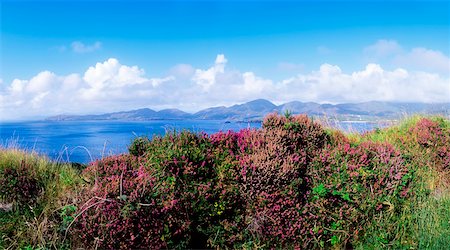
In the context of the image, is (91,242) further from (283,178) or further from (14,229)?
(283,178)

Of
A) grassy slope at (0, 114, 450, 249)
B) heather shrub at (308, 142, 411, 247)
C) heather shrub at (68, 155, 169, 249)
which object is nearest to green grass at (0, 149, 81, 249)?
grassy slope at (0, 114, 450, 249)

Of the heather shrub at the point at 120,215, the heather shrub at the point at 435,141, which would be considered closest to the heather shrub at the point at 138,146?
the heather shrub at the point at 120,215

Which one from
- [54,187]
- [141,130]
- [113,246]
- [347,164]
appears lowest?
[113,246]

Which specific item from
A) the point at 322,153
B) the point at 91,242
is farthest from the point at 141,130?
the point at 322,153

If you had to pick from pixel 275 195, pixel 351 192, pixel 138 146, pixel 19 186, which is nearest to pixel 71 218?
pixel 138 146

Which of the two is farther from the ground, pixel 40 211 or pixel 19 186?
pixel 19 186

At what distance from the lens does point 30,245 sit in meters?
5.04

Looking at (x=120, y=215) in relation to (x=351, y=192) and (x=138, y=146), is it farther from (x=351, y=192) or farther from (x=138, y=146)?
(x=351, y=192)

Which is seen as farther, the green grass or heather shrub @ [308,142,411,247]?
heather shrub @ [308,142,411,247]

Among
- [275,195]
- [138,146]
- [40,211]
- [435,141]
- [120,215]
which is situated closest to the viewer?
[120,215]

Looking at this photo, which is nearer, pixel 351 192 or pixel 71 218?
pixel 71 218

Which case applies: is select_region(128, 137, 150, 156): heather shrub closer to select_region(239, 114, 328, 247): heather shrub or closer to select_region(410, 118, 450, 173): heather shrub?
select_region(239, 114, 328, 247): heather shrub

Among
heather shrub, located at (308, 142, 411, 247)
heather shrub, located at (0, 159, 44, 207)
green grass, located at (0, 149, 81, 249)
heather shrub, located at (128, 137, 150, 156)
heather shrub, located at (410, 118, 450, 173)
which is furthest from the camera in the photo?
heather shrub, located at (410, 118, 450, 173)

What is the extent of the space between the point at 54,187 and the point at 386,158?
5682 mm
